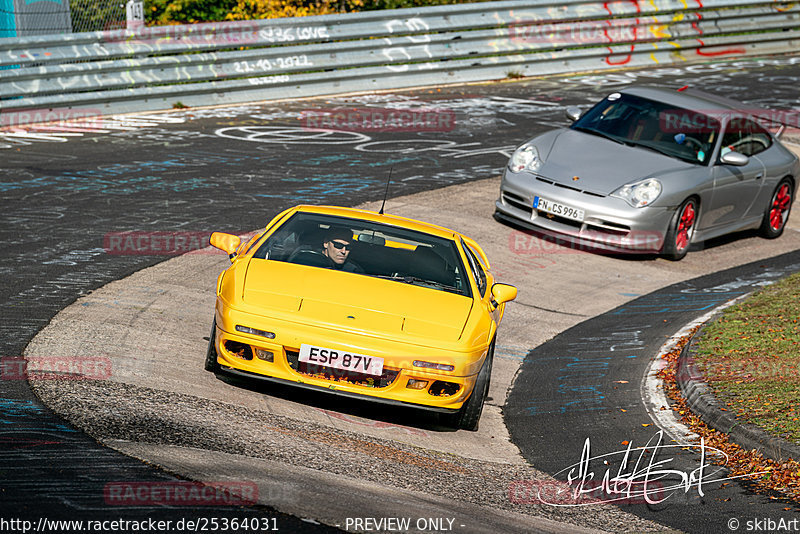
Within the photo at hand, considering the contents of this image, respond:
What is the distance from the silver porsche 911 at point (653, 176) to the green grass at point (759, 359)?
1595mm

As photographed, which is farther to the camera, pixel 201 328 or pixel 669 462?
pixel 201 328

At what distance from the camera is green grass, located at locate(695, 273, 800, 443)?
6.85 metres

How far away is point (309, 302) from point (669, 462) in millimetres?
2462

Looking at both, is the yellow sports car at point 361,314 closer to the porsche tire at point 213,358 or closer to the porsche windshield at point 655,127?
the porsche tire at point 213,358

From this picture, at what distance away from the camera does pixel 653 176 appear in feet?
37.4

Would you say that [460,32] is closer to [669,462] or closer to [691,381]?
[691,381]

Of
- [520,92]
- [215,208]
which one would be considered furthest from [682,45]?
[215,208]

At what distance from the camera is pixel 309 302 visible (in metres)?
6.62
